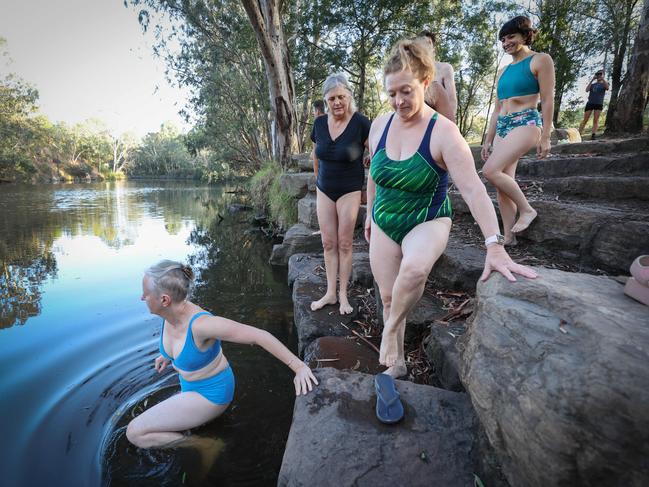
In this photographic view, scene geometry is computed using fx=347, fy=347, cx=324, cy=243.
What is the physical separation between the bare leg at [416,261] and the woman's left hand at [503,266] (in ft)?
0.93

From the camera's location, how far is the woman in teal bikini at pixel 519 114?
2.70 m

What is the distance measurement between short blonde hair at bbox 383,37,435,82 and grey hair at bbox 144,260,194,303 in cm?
160

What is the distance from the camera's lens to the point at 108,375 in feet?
9.64

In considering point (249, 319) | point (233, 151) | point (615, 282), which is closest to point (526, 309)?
point (615, 282)

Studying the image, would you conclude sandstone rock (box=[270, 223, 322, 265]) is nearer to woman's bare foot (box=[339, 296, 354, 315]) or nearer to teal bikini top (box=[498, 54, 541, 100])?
woman's bare foot (box=[339, 296, 354, 315])

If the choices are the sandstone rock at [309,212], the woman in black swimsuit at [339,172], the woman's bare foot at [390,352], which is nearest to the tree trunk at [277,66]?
the sandstone rock at [309,212]

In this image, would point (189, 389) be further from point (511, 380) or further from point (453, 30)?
point (453, 30)

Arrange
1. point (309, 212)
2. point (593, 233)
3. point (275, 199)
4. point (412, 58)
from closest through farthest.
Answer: point (412, 58) → point (593, 233) → point (309, 212) → point (275, 199)

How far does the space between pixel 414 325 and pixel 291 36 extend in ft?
47.7

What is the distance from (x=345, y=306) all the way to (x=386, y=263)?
3.90 ft

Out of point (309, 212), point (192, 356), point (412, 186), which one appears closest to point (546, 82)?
point (412, 186)

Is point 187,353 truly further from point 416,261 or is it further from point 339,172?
point 339,172

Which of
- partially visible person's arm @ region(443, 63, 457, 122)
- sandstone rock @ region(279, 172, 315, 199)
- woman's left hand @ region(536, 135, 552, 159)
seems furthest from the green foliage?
woman's left hand @ region(536, 135, 552, 159)

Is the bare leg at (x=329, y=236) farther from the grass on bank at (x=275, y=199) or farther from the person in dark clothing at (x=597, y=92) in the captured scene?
the person in dark clothing at (x=597, y=92)
